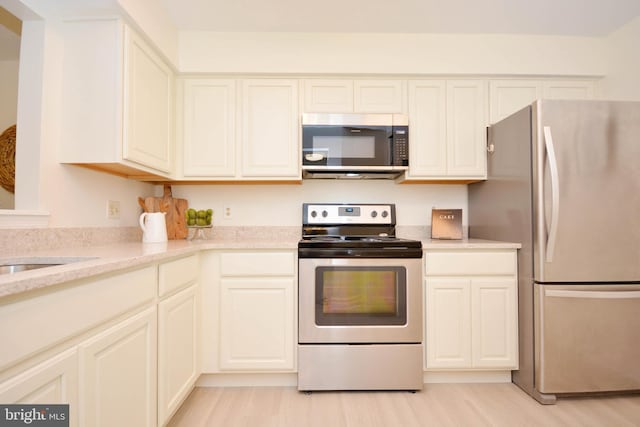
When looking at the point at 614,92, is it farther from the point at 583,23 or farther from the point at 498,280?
the point at 498,280

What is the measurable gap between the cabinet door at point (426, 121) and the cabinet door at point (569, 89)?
0.78 metres

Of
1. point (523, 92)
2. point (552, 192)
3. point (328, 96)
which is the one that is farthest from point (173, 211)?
point (523, 92)

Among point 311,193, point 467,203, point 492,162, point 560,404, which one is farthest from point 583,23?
point 560,404

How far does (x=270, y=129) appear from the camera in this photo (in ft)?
7.66

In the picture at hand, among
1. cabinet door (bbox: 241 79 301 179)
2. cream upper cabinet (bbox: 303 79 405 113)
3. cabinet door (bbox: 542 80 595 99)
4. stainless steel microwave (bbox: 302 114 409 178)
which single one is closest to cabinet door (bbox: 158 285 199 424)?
cabinet door (bbox: 241 79 301 179)

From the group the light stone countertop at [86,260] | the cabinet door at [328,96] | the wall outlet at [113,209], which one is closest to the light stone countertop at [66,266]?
the light stone countertop at [86,260]

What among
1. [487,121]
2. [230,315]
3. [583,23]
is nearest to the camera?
[230,315]

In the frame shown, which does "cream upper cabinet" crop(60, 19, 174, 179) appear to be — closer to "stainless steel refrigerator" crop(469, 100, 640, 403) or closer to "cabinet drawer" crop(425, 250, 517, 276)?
"cabinet drawer" crop(425, 250, 517, 276)

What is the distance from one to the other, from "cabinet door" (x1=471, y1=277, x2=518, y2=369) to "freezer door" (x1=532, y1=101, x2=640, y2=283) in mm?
335

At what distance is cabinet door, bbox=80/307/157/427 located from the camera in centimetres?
97

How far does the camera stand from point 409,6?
2.03m

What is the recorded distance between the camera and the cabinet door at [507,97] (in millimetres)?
2363

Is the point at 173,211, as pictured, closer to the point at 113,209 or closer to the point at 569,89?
the point at 113,209

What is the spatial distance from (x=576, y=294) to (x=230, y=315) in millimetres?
1998
